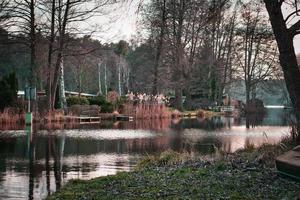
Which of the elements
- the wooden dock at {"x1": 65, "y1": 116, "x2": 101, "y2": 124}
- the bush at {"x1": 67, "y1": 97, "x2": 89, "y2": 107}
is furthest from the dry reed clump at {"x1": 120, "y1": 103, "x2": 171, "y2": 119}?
the wooden dock at {"x1": 65, "y1": 116, "x2": 101, "y2": 124}

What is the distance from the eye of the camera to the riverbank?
6971 mm

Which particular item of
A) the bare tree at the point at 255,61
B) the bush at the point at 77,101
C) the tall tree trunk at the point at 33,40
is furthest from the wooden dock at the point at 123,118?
the bare tree at the point at 255,61

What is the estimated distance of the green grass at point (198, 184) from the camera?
6961mm

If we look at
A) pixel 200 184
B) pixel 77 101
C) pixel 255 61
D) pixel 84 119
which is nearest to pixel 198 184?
pixel 200 184

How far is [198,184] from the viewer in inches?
304

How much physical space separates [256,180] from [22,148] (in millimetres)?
10799

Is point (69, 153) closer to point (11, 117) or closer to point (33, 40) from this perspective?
point (11, 117)

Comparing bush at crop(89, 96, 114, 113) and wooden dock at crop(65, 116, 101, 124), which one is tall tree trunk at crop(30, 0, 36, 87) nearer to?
wooden dock at crop(65, 116, 101, 124)

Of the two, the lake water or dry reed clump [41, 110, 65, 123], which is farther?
dry reed clump [41, 110, 65, 123]

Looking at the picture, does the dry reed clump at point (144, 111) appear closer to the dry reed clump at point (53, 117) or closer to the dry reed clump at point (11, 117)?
the dry reed clump at point (53, 117)

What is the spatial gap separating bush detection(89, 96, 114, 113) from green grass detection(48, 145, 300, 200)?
92.6 ft

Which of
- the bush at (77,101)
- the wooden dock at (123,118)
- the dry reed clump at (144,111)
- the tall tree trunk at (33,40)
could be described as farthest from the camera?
the dry reed clump at (144,111)

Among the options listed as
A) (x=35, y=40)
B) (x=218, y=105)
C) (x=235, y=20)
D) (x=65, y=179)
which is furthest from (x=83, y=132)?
(x=218, y=105)

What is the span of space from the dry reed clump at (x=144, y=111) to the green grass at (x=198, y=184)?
1097 inches
